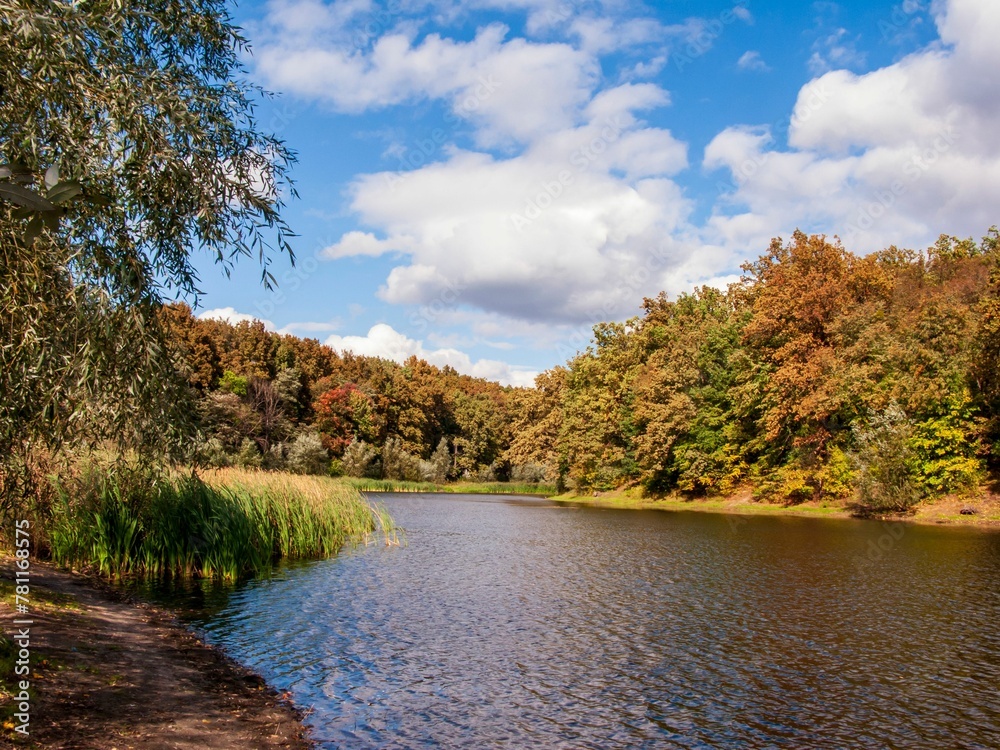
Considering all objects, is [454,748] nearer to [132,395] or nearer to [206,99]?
[132,395]

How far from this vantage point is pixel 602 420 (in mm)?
67875

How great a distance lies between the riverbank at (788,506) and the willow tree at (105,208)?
40.5 metres

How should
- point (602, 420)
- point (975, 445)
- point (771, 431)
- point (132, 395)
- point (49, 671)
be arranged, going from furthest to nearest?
point (602, 420) → point (771, 431) → point (975, 445) → point (49, 671) → point (132, 395)

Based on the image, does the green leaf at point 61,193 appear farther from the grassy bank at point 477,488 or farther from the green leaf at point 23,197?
the grassy bank at point 477,488

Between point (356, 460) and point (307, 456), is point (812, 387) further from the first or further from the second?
point (356, 460)

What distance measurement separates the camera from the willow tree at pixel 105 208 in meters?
6.28

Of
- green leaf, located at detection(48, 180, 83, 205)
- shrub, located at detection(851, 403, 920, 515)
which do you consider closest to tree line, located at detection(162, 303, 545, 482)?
shrub, located at detection(851, 403, 920, 515)

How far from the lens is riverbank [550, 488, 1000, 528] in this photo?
37.6m

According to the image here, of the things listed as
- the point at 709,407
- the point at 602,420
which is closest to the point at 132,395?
the point at 709,407

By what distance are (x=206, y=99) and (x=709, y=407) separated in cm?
5424

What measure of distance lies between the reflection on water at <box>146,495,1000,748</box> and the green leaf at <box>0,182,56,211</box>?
7.30m

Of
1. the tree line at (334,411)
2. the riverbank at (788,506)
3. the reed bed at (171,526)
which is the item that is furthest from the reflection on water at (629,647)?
the tree line at (334,411)

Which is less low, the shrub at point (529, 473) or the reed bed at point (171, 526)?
the reed bed at point (171, 526)

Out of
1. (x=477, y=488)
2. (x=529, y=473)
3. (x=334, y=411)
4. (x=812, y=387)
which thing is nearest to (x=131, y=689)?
(x=812, y=387)
